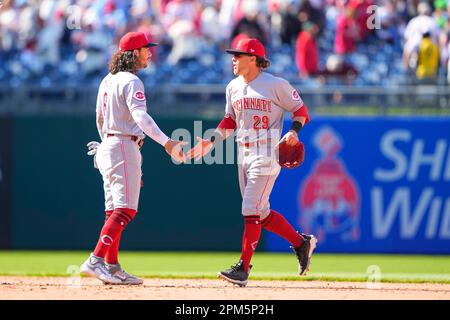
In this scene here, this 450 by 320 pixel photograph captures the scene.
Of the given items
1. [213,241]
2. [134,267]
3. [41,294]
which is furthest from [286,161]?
[213,241]

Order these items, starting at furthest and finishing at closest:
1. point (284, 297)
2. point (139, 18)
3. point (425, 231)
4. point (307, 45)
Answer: point (139, 18)
point (307, 45)
point (425, 231)
point (284, 297)

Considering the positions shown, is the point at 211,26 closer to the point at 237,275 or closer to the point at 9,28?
the point at 9,28

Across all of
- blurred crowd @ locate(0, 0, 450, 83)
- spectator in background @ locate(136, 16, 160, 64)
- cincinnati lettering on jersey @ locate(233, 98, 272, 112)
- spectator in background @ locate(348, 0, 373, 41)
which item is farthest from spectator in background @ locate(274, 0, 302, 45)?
cincinnati lettering on jersey @ locate(233, 98, 272, 112)

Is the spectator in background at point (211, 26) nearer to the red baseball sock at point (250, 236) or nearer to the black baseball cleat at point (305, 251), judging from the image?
the black baseball cleat at point (305, 251)

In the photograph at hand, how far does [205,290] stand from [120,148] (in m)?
1.29

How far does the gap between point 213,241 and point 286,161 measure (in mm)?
4256

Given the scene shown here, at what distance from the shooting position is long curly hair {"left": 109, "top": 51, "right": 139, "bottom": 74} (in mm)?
7938

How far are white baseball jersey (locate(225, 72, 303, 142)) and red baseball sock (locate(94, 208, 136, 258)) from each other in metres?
1.16

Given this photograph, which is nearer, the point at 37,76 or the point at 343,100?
the point at 343,100

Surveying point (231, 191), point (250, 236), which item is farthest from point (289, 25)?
point (250, 236)

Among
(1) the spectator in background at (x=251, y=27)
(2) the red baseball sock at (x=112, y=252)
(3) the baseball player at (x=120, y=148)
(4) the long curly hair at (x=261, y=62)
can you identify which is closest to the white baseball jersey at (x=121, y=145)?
(3) the baseball player at (x=120, y=148)

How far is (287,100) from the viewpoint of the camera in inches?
321

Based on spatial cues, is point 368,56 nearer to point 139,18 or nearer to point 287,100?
point 139,18

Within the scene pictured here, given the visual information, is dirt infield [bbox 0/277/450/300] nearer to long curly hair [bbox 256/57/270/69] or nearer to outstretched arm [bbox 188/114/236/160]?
outstretched arm [bbox 188/114/236/160]
